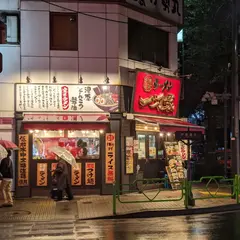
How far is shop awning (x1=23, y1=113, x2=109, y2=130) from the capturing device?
1666cm

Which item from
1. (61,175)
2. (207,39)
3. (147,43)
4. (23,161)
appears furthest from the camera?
(207,39)

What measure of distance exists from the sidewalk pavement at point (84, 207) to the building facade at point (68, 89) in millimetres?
1244

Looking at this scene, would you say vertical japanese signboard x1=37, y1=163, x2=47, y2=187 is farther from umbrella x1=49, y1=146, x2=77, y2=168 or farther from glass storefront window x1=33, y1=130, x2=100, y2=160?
umbrella x1=49, y1=146, x2=77, y2=168

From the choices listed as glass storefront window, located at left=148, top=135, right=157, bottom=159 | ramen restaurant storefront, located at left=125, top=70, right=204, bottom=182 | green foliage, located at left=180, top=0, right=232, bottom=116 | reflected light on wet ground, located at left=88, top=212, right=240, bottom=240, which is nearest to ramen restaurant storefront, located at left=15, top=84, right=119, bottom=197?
ramen restaurant storefront, located at left=125, top=70, right=204, bottom=182

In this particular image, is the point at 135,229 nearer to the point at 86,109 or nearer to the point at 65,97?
the point at 86,109

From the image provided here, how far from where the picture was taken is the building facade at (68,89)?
17.0 metres

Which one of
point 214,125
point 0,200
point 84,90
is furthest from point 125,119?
point 214,125

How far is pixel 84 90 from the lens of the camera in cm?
1733

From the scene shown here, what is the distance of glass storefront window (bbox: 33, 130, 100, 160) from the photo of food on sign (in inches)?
89.1

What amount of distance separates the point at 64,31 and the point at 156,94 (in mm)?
4863

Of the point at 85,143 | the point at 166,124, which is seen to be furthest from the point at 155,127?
the point at 85,143

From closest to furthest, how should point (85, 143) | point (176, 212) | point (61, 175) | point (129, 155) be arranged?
1. point (176, 212)
2. point (61, 175)
3. point (85, 143)
4. point (129, 155)

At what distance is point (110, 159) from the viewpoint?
17.4 meters

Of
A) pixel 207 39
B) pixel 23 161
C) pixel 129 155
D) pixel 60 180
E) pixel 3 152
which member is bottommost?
pixel 60 180
